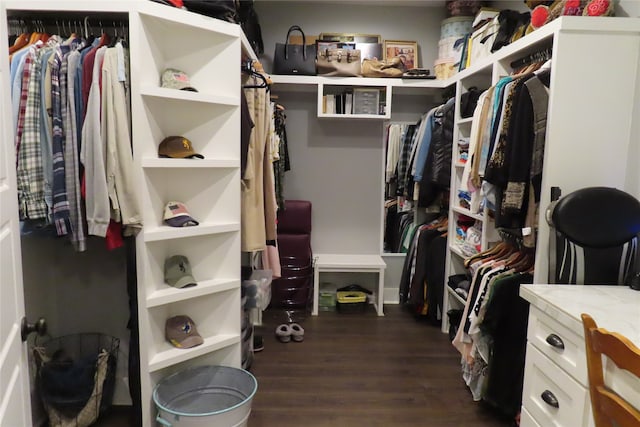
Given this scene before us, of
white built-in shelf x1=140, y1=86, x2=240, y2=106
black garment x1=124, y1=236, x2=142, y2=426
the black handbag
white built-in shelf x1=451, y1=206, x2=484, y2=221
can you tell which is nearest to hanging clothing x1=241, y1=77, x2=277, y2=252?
white built-in shelf x1=140, y1=86, x2=240, y2=106

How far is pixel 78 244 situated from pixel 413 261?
2.67m

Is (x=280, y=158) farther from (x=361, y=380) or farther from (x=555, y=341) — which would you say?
(x=555, y=341)

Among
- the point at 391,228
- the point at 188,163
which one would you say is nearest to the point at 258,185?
the point at 188,163

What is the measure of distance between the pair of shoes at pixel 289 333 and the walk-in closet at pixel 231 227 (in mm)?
15

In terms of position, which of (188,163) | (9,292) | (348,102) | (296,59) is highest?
(296,59)

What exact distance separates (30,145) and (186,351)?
110 cm

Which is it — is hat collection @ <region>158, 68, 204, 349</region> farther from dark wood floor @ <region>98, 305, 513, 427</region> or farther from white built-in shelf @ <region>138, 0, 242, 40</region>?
dark wood floor @ <region>98, 305, 513, 427</region>

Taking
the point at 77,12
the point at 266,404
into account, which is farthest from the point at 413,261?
the point at 77,12

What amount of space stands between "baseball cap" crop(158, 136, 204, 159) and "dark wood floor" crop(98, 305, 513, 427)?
1.38 m

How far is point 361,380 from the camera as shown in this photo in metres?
2.61

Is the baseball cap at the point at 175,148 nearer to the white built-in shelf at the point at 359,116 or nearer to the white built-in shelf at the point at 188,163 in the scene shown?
the white built-in shelf at the point at 188,163

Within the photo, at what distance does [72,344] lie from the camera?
2121mm

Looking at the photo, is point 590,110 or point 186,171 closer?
point 590,110

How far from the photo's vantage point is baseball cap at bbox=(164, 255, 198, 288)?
1.98 m
